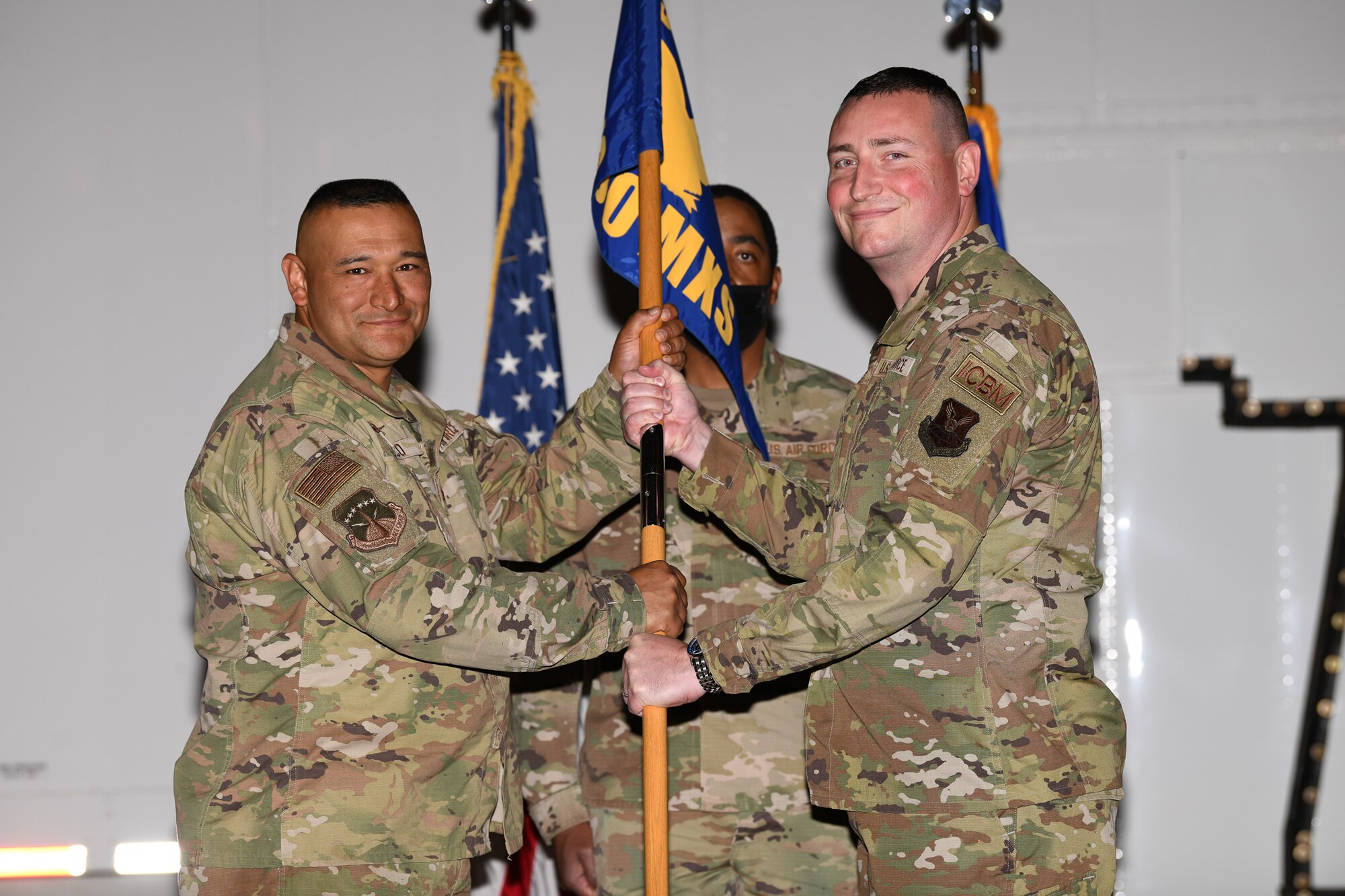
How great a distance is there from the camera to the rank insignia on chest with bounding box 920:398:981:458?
2055mm

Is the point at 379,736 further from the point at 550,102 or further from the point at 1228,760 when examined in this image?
the point at 1228,760

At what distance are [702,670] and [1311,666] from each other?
109 inches

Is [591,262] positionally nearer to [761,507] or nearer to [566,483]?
[566,483]

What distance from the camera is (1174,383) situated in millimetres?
4082

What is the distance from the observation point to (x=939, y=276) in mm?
2338

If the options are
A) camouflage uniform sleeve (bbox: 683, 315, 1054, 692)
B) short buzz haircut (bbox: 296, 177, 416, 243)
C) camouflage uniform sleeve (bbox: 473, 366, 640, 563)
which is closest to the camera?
camouflage uniform sleeve (bbox: 683, 315, 1054, 692)

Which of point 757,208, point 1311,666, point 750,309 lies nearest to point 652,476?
point 750,309

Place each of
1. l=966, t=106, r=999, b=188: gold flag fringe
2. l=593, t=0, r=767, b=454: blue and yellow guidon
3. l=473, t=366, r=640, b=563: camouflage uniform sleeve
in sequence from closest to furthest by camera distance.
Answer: l=593, t=0, r=767, b=454: blue and yellow guidon
l=473, t=366, r=640, b=563: camouflage uniform sleeve
l=966, t=106, r=999, b=188: gold flag fringe

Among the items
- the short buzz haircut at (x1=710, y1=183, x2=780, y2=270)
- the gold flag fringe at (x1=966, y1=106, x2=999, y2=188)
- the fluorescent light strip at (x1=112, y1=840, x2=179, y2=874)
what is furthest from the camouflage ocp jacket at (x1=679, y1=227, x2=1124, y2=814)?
the fluorescent light strip at (x1=112, y1=840, x2=179, y2=874)

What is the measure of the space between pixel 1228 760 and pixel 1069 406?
8.13 ft

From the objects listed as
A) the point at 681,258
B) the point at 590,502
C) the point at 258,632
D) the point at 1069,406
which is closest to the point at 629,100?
the point at 681,258

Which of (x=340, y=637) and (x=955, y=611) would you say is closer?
(x=955, y=611)

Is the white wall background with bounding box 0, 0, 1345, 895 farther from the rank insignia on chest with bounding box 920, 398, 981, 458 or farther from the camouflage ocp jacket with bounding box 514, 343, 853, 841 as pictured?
the rank insignia on chest with bounding box 920, 398, 981, 458

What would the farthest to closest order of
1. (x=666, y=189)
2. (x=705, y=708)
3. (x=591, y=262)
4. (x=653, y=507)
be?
(x=591, y=262)
(x=705, y=708)
(x=666, y=189)
(x=653, y=507)
